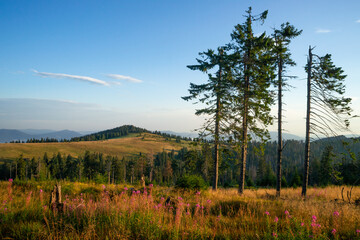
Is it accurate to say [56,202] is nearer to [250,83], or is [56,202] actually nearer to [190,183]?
[190,183]

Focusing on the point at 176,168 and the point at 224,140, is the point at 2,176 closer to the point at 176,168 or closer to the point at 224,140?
the point at 176,168

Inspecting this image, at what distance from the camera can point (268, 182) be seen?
180ft

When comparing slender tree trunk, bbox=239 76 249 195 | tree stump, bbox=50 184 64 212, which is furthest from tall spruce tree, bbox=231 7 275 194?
tree stump, bbox=50 184 64 212

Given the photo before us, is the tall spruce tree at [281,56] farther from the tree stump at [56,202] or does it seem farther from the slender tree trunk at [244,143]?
the tree stump at [56,202]

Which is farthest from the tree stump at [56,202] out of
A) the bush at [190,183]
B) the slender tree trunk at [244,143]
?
the slender tree trunk at [244,143]

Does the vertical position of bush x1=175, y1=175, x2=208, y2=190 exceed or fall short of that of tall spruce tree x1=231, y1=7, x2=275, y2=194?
it falls short

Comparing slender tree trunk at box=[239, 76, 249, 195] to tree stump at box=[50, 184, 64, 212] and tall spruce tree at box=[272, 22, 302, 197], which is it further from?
tree stump at box=[50, 184, 64, 212]

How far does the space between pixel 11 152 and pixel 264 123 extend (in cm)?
15978

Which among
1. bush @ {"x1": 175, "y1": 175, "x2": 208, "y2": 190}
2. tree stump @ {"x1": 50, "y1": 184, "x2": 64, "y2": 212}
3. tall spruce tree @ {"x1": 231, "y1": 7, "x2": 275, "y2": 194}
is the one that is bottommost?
bush @ {"x1": 175, "y1": 175, "x2": 208, "y2": 190}

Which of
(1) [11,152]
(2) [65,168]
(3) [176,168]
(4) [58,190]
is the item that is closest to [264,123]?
(4) [58,190]

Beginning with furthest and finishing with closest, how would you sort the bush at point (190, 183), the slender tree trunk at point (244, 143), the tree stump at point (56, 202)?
the slender tree trunk at point (244, 143), the bush at point (190, 183), the tree stump at point (56, 202)

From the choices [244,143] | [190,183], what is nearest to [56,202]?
[190,183]

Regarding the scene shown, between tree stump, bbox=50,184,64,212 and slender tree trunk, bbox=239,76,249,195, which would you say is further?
slender tree trunk, bbox=239,76,249,195

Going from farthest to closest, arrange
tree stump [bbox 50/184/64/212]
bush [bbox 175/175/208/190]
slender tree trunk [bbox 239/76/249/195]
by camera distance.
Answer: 1. slender tree trunk [bbox 239/76/249/195]
2. bush [bbox 175/175/208/190]
3. tree stump [bbox 50/184/64/212]
